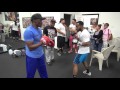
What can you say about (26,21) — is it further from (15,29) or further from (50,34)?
(50,34)

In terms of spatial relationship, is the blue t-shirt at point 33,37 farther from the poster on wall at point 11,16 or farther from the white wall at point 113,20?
the poster on wall at point 11,16

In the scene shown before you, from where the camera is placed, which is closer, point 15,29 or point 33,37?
point 33,37

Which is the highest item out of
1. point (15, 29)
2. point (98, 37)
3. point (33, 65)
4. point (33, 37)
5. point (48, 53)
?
point (15, 29)

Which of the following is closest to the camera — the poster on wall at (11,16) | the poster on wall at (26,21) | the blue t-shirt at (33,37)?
the blue t-shirt at (33,37)

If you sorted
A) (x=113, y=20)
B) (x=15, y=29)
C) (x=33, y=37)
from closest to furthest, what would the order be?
(x=33, y=37)
(x=113, y=20)
(x=15, y=29)

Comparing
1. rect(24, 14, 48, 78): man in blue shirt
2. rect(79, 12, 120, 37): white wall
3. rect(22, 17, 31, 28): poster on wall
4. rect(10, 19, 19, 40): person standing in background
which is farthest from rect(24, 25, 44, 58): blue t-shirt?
rect(10, 19, 19, 40): person standing in background

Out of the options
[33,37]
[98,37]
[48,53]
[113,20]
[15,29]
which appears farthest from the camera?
[15,29]

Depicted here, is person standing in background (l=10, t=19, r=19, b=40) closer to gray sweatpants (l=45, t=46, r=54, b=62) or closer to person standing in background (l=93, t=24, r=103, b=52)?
gray sweatpants (l=45, t=46, r=54, b=62)

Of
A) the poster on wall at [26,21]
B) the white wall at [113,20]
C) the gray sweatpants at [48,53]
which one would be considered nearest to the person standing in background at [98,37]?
the gray sweatpants at [48,53]

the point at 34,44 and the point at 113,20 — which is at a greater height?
the point at 113,20

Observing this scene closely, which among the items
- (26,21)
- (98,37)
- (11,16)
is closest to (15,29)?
(26,21)

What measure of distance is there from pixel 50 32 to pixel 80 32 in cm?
125
